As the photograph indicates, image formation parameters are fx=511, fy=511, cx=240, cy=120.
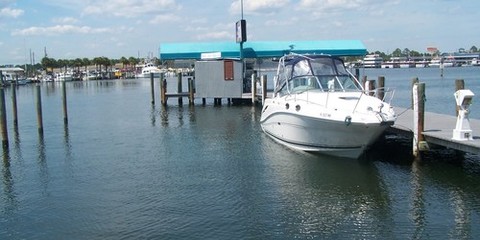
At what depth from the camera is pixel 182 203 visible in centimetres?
1341

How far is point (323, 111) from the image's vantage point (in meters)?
17.3

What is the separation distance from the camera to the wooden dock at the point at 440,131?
14.6 m

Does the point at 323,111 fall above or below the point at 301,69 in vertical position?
below

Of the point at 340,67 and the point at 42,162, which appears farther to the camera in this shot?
the point at 340,67

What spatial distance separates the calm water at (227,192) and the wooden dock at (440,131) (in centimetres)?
101

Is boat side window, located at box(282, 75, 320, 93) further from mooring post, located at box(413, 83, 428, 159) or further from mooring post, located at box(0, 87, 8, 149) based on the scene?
mooring post, located at box(0, 87, 8, 149)

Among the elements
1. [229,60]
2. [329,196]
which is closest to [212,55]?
[229,60]

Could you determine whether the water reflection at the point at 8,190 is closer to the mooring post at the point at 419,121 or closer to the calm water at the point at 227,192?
the calm water at the point at 227,192

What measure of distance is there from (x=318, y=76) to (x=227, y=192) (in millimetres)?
7785

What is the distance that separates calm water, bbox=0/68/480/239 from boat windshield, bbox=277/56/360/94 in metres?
2.70

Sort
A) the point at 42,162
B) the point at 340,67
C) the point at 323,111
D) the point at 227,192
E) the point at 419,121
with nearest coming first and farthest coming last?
the point at 227,192 < the point at 419,121 < the point at 323,111 < the point at 42,162 < the point at 340,67

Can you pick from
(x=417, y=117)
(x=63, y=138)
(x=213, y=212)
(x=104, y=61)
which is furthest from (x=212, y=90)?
(x=104, y=61)

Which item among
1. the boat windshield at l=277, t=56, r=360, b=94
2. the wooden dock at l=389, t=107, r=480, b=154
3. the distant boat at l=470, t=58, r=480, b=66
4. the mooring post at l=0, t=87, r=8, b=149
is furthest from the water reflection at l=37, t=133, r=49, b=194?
the distant boat at l=470, t=58, r=480, b=66

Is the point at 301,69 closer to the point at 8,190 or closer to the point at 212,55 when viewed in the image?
the point at 8,190
